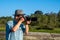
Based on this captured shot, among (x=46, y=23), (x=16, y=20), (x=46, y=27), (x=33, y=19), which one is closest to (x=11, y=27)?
(x=16, y=20)

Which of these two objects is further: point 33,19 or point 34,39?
point 34,39

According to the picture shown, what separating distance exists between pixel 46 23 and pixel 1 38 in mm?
7536

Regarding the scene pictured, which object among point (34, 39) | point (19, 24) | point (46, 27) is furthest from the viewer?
point (46, 27)

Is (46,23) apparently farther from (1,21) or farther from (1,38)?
(1,38)

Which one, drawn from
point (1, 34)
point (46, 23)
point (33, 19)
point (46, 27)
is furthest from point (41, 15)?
point (33, 19)

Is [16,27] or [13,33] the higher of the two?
[16,27]

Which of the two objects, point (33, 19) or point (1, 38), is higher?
point (33, 19)

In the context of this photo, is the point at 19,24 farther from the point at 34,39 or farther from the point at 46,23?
the point at 46,23

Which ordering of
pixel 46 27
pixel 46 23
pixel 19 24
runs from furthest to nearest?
pixel 46 23 → pixel 46 27 → pixel 19 24

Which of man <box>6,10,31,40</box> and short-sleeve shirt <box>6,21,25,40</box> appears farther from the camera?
short-sleeve shirt <box>6,21,25,40</box>

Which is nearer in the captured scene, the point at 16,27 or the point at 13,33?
the point at 16,27

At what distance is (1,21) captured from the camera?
19.0 m

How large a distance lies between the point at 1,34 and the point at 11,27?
7116 millimetres

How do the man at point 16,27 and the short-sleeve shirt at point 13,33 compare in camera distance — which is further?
the short-sleeve shirt at point 13,33
